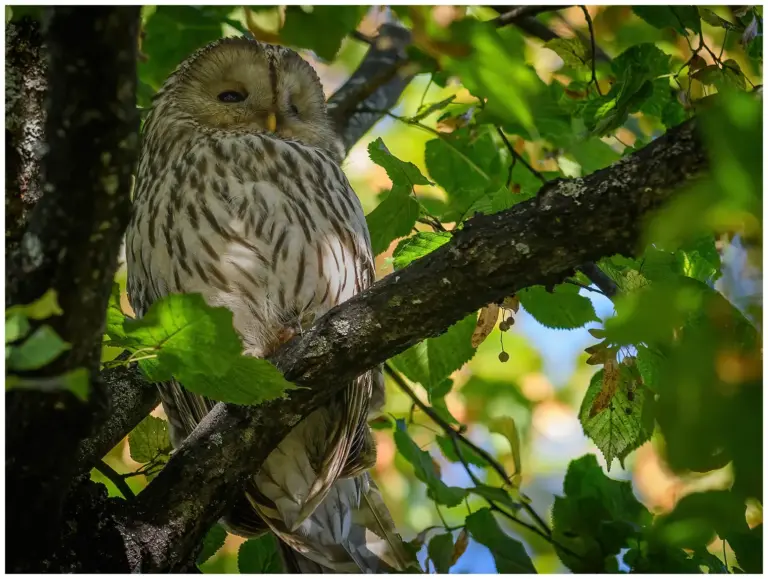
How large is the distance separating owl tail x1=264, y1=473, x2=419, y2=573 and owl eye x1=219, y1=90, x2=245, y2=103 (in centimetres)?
119

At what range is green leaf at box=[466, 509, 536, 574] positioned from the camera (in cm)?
190

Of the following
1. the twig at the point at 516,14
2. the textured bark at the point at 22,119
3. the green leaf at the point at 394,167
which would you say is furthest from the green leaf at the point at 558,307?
the textured bark at the point at 22,119

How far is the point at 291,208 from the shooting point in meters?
2.27

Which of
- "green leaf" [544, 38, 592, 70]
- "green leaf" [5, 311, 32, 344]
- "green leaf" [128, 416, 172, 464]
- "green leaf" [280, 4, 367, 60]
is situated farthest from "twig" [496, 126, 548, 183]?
"green leaf" [5, 311, 32, 344]

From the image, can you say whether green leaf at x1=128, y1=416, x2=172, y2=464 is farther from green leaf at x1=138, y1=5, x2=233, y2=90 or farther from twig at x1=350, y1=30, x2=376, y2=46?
twig at x1=350, y1=30, x2=376, y2=46

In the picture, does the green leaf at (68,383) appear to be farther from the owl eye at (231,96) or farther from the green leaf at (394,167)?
the owl eye at (231,96)

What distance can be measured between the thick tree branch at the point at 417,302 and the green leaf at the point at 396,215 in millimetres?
442

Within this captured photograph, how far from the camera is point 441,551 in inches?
83.0

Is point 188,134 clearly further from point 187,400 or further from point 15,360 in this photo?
point 15,360

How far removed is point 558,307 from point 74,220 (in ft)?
4.53

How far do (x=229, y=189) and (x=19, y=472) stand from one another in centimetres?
110

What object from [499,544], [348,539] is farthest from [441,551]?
[348,539]

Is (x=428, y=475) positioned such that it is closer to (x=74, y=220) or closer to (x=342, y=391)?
(x=342, y=391)

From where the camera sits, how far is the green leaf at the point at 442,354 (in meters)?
2.13
